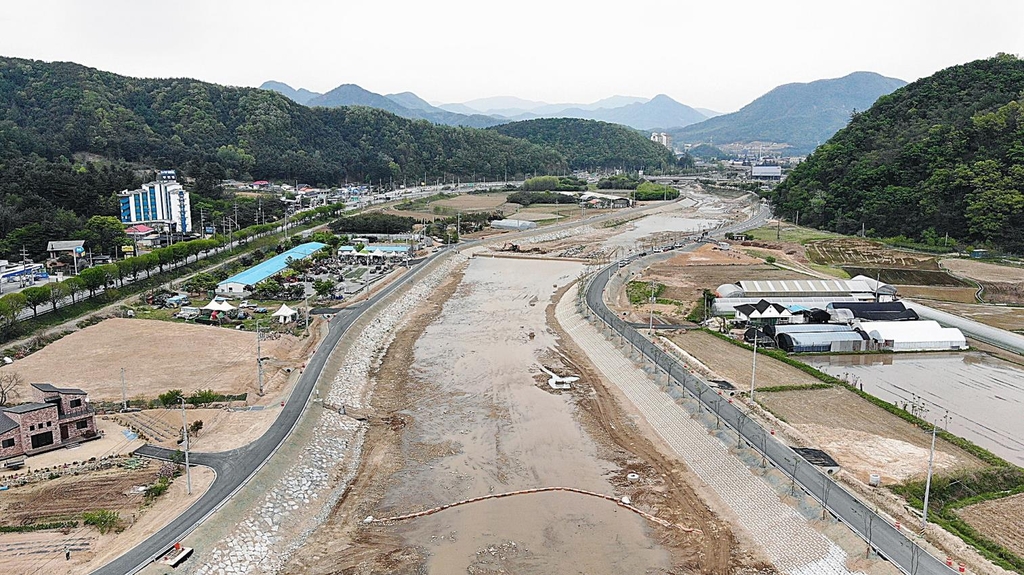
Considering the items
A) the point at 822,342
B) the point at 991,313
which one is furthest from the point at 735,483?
the point at 991,313

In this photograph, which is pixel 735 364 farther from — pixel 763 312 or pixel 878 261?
pixel 878 261

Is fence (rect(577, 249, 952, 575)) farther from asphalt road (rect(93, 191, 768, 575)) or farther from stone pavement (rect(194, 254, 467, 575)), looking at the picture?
asphalt road (rect(93, 191, 768, 575))

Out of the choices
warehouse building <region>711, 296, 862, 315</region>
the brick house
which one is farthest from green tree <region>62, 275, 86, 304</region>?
warehouse building <region>711, 296, 862, 315</region>

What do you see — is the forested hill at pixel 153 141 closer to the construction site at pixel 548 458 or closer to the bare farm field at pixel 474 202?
the bare farm field at pixel 474 202

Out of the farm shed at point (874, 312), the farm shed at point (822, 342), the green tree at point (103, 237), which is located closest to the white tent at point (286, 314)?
the green tree at point (103, 237)

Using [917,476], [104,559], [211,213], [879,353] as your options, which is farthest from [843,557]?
[211,213]

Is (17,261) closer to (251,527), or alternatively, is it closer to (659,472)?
(251,527)
